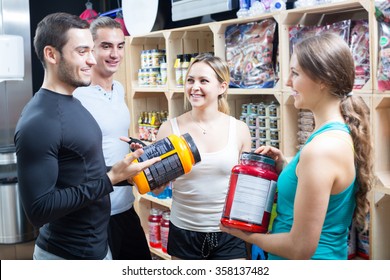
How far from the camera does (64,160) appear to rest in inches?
63.0

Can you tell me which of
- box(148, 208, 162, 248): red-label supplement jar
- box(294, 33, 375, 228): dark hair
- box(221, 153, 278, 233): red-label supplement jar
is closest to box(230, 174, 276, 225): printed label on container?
box(221, 153, 278, 233): red-label supplement jar

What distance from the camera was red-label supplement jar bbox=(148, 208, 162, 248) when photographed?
138 inches

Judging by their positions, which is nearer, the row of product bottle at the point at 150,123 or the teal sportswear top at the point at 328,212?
the teal sportswear top at the point at 328,212

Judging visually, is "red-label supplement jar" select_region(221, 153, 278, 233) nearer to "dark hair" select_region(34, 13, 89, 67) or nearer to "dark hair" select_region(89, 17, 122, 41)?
"dark hair" select_region(34, 13, 89, 67)

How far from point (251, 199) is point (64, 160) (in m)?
0.63

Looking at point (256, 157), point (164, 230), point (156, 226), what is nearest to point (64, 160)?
point (256, 157)

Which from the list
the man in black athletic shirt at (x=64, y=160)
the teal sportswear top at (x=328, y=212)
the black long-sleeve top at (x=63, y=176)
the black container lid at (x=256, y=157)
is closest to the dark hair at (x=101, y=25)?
the man in black athletic shirt at (x=64, y=160)

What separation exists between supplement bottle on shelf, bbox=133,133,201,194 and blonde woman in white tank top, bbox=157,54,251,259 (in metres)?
0.38

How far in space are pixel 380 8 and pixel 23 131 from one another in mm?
1439

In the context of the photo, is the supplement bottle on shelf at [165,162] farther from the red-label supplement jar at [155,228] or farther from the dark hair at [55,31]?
the red-label supplement jar at [155,228]

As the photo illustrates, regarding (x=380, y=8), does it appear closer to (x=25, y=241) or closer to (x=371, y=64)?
(x=371, y=64)

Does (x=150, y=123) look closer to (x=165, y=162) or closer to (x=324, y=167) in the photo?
(x=165, y=162)

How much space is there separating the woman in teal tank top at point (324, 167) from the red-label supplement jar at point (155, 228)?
2.12m

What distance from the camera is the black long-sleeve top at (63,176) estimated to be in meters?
1.51
